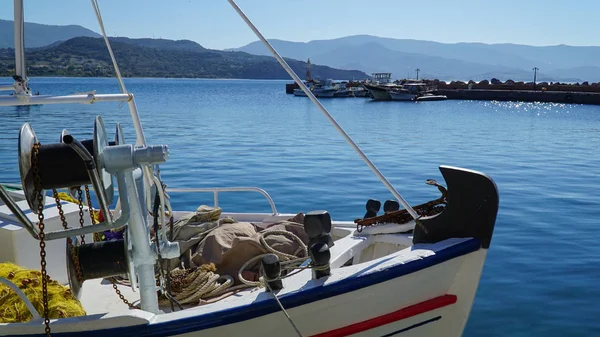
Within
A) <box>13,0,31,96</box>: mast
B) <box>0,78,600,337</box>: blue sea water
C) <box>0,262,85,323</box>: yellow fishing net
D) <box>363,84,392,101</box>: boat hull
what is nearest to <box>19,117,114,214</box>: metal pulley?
<box>0,262,85,323</box>: yellow fishing net

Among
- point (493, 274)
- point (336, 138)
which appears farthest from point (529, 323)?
point (336, 138)

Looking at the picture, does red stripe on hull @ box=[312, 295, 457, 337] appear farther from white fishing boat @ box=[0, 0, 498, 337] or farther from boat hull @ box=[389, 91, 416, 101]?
boat hull @ box=[389, 91, 416, 101]

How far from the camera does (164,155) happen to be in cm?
353

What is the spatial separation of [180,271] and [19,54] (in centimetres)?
206

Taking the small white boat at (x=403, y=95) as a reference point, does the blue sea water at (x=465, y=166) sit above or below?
below

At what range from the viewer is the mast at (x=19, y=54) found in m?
4.10

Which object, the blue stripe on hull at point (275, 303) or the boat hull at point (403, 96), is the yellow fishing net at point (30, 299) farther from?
the boat hull at point (403, 96)

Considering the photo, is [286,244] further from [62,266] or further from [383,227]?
[62,266]

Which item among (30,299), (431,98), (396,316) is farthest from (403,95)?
(30,299)

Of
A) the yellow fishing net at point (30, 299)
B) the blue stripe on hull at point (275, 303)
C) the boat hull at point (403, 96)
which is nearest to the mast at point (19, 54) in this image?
the yellow fishing net at point (30, 299)

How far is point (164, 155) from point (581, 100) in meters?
63.8

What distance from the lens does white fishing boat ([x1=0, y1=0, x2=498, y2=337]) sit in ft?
11.2

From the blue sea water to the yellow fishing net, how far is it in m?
1.98

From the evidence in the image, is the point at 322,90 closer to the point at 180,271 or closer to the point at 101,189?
the point at 180,271
